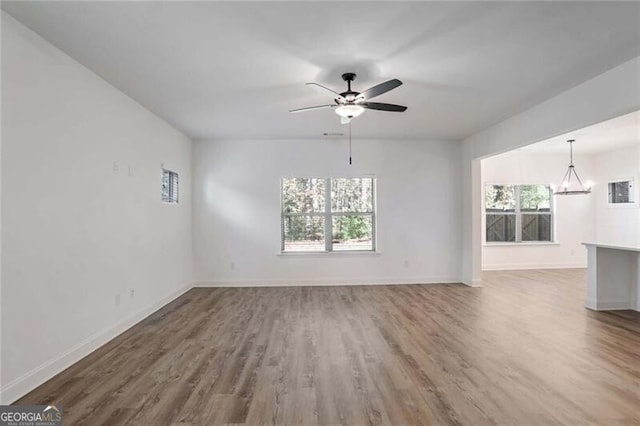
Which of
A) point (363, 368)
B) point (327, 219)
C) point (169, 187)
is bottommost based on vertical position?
point (363, 368)

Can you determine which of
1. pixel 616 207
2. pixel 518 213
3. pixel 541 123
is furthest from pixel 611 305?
pixel 616 207

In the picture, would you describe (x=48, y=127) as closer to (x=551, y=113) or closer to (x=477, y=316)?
(x=477, y=316)

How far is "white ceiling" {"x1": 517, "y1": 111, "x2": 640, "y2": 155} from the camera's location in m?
5.05

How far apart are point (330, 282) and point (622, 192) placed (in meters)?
6.94

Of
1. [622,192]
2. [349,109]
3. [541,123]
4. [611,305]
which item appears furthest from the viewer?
[622,192]

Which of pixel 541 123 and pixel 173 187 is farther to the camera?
pixel 173 187

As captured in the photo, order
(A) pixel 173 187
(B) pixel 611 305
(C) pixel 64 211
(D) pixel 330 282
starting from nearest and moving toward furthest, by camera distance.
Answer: (C) pixel 64 211 < (B) pixel 611 305 < (A) pixel 173 187 < (D) pixel 330 282

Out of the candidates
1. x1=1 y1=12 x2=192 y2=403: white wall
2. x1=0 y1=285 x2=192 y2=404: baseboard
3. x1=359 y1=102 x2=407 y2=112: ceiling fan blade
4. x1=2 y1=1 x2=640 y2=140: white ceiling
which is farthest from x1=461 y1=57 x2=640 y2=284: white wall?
x1=0 y1=285 x2=192 y2=404: baseboard

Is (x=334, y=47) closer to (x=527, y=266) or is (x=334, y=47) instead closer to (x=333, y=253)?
(x=333, y=253)

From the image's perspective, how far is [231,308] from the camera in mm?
4578

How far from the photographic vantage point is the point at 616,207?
7324 mm

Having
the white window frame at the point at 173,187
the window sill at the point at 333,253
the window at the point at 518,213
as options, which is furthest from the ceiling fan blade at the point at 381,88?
the window at the point at 518,213

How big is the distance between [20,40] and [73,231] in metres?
1.52

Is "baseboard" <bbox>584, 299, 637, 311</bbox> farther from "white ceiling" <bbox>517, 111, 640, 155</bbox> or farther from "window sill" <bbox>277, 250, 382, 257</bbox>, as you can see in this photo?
"window sill" <bbox>277, 250, 382, 257</bbox>
